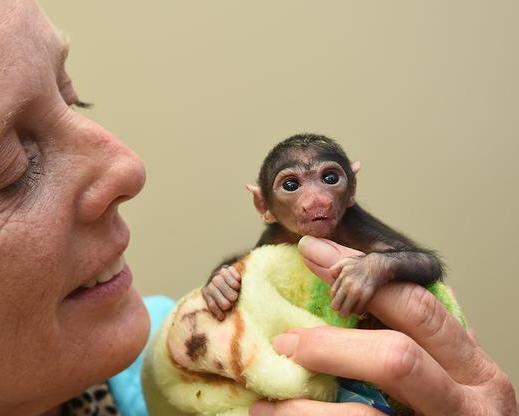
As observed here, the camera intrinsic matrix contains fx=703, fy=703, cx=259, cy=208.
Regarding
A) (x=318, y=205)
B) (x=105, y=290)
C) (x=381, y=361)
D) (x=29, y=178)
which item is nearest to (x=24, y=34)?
(x=29, y=178)

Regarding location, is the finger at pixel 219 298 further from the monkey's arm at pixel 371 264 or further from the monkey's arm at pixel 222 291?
the monkey's arm at pixel 371 264

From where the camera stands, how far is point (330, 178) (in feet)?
4.23

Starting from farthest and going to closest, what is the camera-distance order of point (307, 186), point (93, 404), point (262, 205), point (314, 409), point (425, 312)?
point (93, 404)
point (262, 205)
point (307, 186)
point (425, 312)
point (314, 409)

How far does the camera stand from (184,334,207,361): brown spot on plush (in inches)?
45.6

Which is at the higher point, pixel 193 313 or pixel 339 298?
pixel 339 298

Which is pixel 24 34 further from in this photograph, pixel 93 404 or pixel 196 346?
pixel 93 404

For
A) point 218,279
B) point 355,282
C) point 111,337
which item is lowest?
point 111,337

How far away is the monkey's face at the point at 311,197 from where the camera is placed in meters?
1.23

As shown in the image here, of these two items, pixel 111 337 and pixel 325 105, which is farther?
pixel 325 105

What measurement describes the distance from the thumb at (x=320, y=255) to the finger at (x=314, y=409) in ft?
0.66

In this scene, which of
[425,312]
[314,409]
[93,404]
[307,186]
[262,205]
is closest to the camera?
[314,409]

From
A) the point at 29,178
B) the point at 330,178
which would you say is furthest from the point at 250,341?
the point at 29,178

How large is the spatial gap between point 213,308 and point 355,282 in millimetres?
243

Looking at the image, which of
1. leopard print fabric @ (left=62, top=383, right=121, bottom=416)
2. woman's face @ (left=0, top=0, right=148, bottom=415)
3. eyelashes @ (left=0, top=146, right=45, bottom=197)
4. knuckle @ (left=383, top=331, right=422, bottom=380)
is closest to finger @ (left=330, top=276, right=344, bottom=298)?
knuckle @ (left=383, top=331, right=422, bottom=380)
